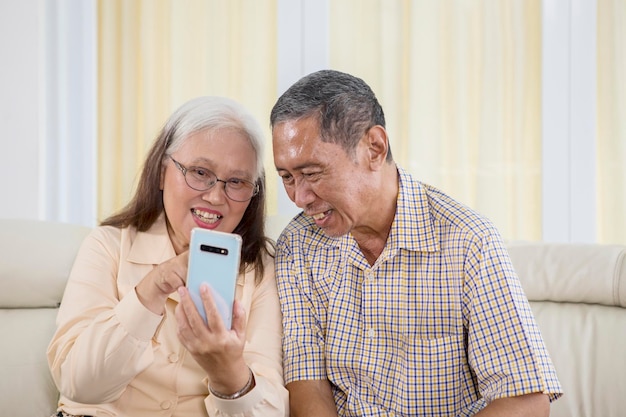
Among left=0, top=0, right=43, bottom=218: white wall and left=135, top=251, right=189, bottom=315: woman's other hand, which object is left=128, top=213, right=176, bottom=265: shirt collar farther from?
left=0, top=0, right=43, bottom=218: white wall

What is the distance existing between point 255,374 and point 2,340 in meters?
0.85

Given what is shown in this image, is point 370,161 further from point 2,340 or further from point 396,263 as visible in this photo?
point 2,340

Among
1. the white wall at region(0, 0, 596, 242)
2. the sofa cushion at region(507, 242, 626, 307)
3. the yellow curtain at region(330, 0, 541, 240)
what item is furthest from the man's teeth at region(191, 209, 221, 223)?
the yellow curtain at region(330, 0, 541, 240)

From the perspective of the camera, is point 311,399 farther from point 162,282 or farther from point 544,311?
point 544,311

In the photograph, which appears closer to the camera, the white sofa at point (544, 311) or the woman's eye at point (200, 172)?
the woman's eye at point (200, 172)

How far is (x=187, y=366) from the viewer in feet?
5.34

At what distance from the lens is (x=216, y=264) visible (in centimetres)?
135

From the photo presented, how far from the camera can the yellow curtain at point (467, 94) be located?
325cm

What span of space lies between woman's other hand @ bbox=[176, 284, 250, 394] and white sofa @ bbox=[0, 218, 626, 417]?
0.80m

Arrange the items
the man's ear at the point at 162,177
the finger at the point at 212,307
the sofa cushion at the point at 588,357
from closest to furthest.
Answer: the finger at the point at 212,307 < the man's ear at the point at 162,177 < the sofa cushion at the point at 588,357

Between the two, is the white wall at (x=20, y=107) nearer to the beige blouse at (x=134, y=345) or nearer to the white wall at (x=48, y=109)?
the white wall at (x=48, y=109)

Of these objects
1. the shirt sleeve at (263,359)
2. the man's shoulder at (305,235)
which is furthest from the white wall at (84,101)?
the shirt sleeve at (263,359)

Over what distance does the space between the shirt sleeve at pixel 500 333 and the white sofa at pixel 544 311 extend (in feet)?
1.95

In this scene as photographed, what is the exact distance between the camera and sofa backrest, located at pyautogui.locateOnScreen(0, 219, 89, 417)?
6.37ft
